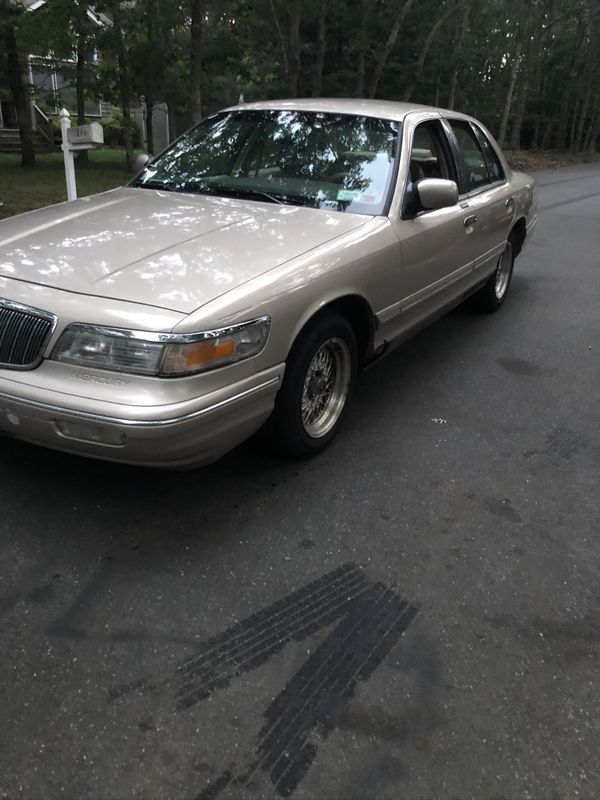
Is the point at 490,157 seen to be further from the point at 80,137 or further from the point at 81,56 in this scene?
the point at 81,56

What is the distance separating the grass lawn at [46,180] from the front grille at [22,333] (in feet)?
25.1

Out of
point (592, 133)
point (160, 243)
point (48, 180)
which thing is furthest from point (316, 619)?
point (592, 133)

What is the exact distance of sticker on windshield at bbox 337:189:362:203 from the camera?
3.85 metres

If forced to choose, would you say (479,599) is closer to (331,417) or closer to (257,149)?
(331,417)

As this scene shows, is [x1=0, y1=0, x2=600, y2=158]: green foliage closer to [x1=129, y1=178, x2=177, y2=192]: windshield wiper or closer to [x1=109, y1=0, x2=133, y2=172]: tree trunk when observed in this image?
[x1=109, y1=0, x2=133, y2=172]: tree trunk

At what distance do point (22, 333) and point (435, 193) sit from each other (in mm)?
2327

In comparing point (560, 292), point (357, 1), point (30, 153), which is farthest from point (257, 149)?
point (357, 1)

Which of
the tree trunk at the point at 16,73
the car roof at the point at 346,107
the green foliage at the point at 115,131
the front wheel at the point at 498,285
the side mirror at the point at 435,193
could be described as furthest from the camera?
the green foliage at the point at 115,131

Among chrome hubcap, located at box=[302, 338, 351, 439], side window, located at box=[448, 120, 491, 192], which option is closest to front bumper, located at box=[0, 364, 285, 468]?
chrome hubcap, located at box=[302, 338, 351, 439]

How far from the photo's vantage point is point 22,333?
2727mm

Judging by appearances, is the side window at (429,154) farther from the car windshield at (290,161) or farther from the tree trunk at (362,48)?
the tree trunk at (362,48)

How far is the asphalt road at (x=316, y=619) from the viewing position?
195 centimetres

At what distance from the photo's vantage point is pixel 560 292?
722 centimetres

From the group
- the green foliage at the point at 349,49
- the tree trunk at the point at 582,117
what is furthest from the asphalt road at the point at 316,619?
the tree trunk at the point at 582,117
